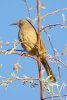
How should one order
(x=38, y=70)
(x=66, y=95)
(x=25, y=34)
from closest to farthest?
1. (x=66, y=95)
2. (x=38, y=70)
3. (x=25, y=34)

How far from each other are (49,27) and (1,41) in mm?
264

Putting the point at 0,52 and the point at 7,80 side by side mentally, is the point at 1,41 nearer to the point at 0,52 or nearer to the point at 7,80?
the point at 0,52

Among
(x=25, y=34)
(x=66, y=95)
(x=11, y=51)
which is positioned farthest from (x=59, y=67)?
(x=25, y=34)

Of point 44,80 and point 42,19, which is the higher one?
point 42,19

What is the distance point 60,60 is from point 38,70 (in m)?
0.13

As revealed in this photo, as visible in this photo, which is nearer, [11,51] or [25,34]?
[11,51]

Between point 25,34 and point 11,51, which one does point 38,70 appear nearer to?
point 11,51

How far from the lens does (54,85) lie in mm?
1411

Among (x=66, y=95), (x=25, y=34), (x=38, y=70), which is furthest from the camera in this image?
(x=25, y=34)

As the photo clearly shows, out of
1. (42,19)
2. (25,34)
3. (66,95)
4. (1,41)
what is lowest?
(66,95)

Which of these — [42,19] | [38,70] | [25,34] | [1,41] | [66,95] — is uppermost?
[25,34]

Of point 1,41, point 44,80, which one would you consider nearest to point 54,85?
point 44,80

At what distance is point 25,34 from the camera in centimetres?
279

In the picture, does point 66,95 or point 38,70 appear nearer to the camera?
point 66,95
